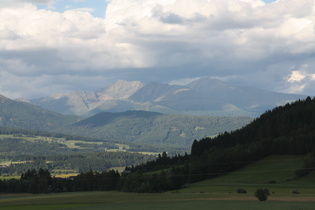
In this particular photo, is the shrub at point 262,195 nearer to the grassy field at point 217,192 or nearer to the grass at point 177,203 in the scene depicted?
the grass at point 177,203

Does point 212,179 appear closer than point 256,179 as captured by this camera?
No

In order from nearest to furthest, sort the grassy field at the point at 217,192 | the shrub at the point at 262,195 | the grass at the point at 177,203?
1. the grass at the point at 177,203
2. the shrub at the point at 262,195
3. the grassy field at the point at 217,192

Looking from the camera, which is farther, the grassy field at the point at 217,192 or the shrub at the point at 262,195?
the grassy field at the point at 217,192

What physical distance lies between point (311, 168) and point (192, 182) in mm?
46169

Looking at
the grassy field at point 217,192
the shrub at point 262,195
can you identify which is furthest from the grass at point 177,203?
the shrub at point 262,195

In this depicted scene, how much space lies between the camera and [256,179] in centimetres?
17262

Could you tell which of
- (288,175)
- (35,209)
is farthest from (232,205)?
(288,175)

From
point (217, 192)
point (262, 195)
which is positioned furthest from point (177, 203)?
point (217, 192)

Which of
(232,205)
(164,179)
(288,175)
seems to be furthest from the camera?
Result: (164,179)

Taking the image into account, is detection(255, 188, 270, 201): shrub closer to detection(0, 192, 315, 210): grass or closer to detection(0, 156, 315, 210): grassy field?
detection(0, 192, 315, 210): grass

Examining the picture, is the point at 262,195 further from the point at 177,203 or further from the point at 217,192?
the point at 217,192

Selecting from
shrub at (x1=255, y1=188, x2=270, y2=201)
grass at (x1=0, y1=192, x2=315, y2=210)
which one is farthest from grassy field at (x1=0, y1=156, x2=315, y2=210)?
shrub at (x1=255, y1=188, x2=270, y2=201)

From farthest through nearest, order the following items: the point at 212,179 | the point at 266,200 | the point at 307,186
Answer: the point at 212,179 < the point at 307,186 < the point at 266,200

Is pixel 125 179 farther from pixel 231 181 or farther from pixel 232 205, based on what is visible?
pixel 232 205
